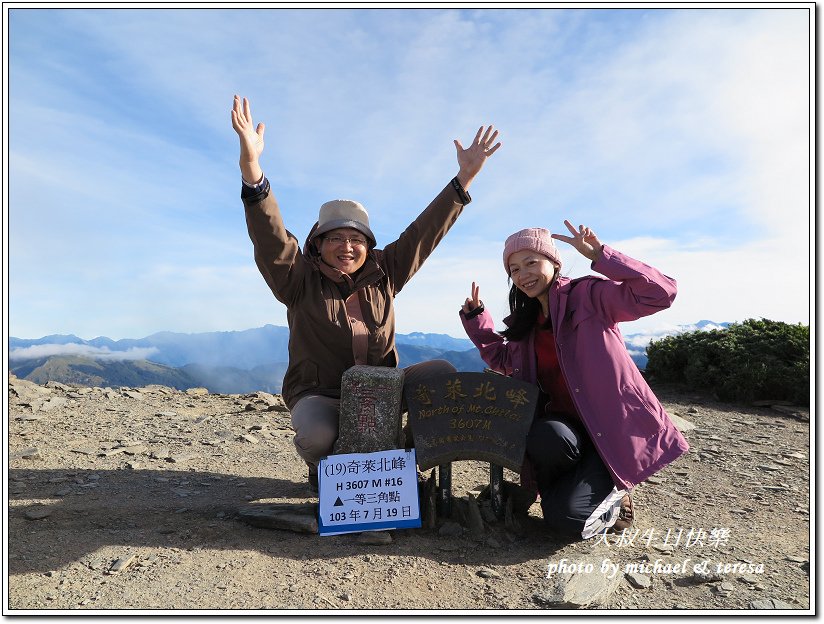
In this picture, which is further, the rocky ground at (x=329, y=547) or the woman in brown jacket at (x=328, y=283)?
the woman in brown jacket at (x=328, y=283)

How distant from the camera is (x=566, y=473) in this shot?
4.08m

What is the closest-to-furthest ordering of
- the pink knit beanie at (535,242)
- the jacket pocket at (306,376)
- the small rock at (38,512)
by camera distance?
the pink knit beanie at (535,242) < the small rock at (38,512) < the jacket pocket at (306,376)

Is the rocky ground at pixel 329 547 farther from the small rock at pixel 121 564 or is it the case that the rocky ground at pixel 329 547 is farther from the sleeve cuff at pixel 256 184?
the sleeve cuff at pixel 256 184

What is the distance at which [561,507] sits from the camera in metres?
3.88

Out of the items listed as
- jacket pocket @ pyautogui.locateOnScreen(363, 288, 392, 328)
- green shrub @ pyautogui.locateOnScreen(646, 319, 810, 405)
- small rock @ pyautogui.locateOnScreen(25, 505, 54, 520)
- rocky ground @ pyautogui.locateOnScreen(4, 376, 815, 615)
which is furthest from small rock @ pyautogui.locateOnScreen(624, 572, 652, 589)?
green shrub @ pyautogui.locateOnScreen(646, 319, 810, 405)

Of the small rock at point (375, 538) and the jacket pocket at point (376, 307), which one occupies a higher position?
the jacket pocket at point (376, 307)

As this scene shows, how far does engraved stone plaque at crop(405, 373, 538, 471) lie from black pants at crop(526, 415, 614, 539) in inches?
4.6

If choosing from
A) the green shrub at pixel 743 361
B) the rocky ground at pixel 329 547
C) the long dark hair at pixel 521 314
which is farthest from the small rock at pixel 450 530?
the green shrub at pixel 743 361

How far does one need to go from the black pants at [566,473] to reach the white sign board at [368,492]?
2.55ft

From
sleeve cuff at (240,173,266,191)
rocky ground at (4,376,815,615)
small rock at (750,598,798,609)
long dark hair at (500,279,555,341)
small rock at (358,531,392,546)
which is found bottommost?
small rock at (750,598,798,609)

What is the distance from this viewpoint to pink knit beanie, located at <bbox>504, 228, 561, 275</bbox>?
13.6ft

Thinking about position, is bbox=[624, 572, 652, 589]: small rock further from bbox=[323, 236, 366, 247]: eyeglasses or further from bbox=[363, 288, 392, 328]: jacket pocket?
bbox=[323, 236, 366, 247]: eyeglasses

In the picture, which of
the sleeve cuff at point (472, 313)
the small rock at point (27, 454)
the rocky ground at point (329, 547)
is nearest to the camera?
the rocky ground at point (329, 547)

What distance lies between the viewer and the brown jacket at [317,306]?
14.3 ft
